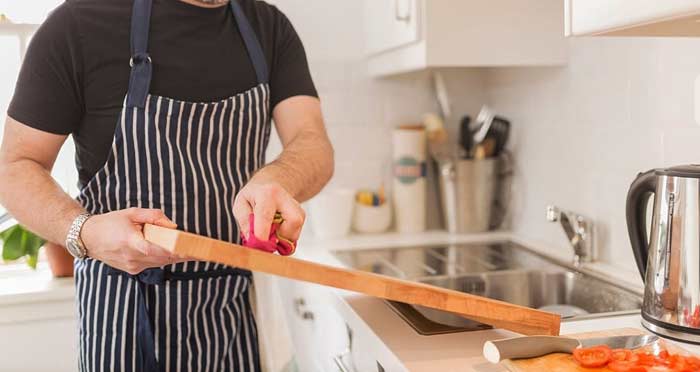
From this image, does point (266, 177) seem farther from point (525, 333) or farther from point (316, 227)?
point (316, 227)

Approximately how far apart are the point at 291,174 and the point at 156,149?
25cm

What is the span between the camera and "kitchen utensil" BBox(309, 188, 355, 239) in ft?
6.98

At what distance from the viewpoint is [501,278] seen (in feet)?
5.35

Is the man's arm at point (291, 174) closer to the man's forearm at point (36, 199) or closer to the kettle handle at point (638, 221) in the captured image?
the man's forearm at point (36, 199)

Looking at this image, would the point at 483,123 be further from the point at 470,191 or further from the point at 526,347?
the point at 526,347

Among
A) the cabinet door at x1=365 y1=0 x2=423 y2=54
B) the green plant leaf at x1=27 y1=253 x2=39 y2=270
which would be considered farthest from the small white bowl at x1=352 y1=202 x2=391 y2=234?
the green plant leaf at x1=27 y1=253 x2=39 y2=270

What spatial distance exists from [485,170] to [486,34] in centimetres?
49

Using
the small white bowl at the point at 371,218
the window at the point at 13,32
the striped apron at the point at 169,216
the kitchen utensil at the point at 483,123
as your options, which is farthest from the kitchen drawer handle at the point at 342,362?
the window at the point at 13,32

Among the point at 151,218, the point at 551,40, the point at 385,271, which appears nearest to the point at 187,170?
the point at 151,218

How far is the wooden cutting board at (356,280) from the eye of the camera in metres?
0.81

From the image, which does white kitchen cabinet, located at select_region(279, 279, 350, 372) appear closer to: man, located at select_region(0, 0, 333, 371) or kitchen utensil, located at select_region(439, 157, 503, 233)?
man, located at select_region(0, 0, 333, 371)

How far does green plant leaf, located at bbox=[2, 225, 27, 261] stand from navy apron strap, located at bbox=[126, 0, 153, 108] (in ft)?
2.98

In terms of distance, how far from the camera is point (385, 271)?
1708 millimetres

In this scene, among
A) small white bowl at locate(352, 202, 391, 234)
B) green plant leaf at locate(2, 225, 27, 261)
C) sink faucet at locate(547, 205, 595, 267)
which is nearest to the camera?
sink faucet at locate(547, 205, 595, 267)
